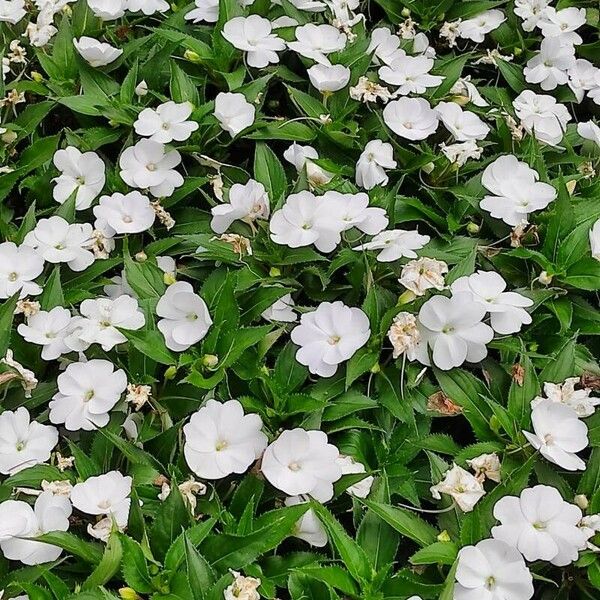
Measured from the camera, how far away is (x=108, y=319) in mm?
1901

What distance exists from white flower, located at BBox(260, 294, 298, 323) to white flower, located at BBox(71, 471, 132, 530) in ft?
1.74

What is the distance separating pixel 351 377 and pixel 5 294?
0.87m

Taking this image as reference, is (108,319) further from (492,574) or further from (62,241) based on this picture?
(492,574)

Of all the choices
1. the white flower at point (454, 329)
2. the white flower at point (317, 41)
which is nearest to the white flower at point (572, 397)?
the white flower at point (454, 329)

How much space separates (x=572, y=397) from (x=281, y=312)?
0.69 m

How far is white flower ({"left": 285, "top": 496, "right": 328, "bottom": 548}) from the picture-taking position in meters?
1.58

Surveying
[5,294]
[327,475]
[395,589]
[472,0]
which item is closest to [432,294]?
[327,475]

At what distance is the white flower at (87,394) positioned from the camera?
Answer: 1.75 m

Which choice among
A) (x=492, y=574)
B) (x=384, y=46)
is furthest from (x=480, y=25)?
(x=492, y=574)

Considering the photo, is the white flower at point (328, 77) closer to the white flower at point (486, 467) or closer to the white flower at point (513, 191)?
the white flower at point (513, 191)

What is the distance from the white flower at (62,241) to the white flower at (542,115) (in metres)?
1.29

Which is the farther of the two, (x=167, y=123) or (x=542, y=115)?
(x=542, y=115)

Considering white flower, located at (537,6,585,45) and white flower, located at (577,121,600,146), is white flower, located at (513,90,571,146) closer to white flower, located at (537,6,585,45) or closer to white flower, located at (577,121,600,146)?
white flower, located at (577,121,600,146)

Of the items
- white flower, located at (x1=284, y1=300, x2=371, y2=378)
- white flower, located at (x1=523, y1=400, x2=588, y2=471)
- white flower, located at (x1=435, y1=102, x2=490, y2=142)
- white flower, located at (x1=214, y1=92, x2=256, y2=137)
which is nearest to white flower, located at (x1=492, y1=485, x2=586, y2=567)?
white flower, located at (x1=523, y1=400, x2=588, y2=471)
